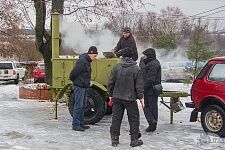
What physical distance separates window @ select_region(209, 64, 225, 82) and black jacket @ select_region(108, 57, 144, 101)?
1872mm

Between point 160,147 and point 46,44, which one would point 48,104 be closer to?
point 46,44

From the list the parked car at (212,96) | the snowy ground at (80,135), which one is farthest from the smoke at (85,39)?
the parked car at (212,96)

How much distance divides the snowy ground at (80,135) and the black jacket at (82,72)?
102 centimetres

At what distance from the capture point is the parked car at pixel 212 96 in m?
8.94

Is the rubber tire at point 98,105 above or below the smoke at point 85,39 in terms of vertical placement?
below

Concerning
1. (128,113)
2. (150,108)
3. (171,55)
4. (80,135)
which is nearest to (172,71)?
(171,55)

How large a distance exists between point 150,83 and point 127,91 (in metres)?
1.64

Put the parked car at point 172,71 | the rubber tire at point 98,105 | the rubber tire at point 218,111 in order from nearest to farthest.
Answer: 1. the rubber tire at point 218,111
2. the rubber tire at point 98,105
3. the parked car at point 172,71

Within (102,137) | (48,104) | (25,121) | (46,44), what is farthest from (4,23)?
(102,137)

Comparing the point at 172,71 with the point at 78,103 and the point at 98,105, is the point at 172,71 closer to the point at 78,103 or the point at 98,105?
the point at 98,105

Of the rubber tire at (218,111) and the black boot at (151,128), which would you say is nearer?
the rubber tire at (218,111)

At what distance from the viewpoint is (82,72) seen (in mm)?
9516

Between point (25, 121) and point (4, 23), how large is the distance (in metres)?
21.9

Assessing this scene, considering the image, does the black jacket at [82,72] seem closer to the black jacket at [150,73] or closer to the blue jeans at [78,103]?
the blue jeans at [78,103]
